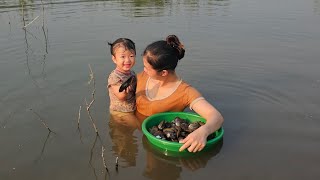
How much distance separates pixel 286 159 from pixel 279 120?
40.3 inches

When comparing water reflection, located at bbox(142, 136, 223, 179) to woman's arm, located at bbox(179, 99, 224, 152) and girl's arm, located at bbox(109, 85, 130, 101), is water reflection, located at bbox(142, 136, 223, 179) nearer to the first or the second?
woman's arm, located at bbox(179, 99, 224, 152)

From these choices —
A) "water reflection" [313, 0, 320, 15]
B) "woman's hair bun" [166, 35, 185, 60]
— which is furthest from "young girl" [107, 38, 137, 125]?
"water reflection" [313, 0, 320, 15]

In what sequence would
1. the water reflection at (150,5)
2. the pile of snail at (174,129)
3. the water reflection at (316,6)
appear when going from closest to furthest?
the pile of snail at (174,129) < the water reflection at (316,6) < the water reflection at (150,5)

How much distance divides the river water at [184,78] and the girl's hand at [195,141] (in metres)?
0.26

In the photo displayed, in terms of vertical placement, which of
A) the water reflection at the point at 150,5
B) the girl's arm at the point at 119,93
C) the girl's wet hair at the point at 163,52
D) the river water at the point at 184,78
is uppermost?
the girl's wet hair at the point at 163,52

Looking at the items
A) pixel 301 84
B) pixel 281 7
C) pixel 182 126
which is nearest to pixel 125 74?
pixel 182 126

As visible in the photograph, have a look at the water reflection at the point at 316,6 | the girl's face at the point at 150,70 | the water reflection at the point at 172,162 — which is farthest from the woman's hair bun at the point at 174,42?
the water reflection at the point at 316,6

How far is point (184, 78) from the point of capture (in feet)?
22.1

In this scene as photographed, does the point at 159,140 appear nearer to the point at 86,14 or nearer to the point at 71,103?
the point at 71,103

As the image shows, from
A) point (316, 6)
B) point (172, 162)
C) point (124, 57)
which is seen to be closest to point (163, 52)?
point (124, 57)

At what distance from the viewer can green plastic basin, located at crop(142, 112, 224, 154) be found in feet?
13.2

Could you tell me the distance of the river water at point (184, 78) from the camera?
4.00m

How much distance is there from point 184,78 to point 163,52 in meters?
2.55

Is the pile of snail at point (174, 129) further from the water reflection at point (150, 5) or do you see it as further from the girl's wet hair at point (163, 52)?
the water reflection at point (150, 5)
